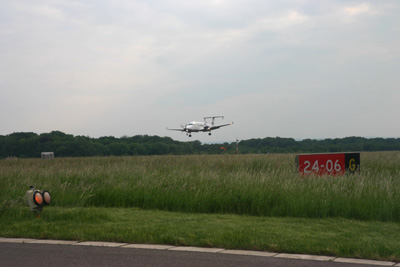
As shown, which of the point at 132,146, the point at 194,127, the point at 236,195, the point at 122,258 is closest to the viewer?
the point at 122,258

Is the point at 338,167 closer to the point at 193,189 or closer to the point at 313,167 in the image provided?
the point at 313,167

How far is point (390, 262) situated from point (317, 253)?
1.01 meters

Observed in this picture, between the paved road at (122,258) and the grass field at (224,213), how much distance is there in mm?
Result: 651

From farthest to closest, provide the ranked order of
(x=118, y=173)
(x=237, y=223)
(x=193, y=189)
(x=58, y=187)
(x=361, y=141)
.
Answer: (x=361, y=141)
(x=118, y=173)
(x=58, y=187)
(x=193, y=189)
(x=237, y=223)

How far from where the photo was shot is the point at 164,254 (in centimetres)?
684

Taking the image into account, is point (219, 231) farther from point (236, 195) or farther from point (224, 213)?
point (236, 195)

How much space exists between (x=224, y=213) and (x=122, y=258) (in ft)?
16.2

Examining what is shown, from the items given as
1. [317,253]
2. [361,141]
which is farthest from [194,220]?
[361,141]

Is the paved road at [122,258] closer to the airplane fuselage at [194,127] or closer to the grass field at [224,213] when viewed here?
the grass field at [224,213]

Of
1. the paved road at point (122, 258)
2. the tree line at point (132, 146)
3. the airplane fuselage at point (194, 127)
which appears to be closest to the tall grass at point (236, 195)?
the paved road at point (122, 258)

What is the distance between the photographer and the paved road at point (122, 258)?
623 cm

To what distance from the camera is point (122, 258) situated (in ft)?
21.6

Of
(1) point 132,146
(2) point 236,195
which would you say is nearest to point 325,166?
(2) point 236,195

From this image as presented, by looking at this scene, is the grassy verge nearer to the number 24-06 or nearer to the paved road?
the paved road
